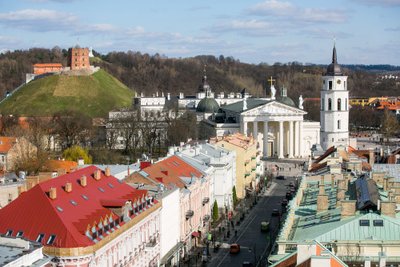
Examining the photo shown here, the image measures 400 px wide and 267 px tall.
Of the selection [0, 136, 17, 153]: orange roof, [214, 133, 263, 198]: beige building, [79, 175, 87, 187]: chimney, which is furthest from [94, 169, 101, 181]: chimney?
[0, 136, 17, 153]: orange roof

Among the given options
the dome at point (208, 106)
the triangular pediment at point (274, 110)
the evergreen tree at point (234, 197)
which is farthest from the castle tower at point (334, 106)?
the evergreen tree at point (234, 197)

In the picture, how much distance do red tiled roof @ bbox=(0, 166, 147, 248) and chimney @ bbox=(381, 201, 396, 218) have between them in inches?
517

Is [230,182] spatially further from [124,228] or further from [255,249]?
[124,228]

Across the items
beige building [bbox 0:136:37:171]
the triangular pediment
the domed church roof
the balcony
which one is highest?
the domed church roof

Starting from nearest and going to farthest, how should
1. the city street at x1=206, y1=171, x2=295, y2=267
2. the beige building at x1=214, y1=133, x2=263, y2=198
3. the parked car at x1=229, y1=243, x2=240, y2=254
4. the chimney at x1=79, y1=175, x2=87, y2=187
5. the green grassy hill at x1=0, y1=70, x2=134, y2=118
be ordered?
the chimney at x1=79, y1=175, x2=87, y2=187 < the city street at x1=206, y1=171, x2=295, y2=267 < the parked car at x1=229, y1=243, x2=240, y2=254 < the beige building at x1=214, y1=133, x2=263, y2=198 < the green grassy hill at x1=0, y1=70, x2=134, y2=118

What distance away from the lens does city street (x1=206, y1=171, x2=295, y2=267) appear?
174ft

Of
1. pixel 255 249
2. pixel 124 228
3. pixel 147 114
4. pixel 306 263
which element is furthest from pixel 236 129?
pixel 306 263

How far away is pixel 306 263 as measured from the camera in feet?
87.6

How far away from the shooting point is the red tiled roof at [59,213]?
35.2 meters

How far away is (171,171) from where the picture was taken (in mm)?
58469

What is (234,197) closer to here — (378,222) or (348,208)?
(348,208)

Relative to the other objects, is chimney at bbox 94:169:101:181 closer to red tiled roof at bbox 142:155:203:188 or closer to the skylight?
red tiled roof at bbox 142:155:203:188

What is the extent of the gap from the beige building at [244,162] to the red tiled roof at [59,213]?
3894 cm

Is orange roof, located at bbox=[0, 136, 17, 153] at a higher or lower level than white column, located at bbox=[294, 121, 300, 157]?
higher
